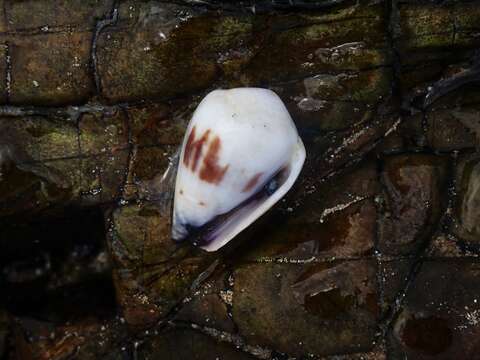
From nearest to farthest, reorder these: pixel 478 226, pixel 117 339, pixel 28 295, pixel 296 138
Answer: pixel 296 138 → pixel 478 226 → pixel 117 339 → pixel 28 295

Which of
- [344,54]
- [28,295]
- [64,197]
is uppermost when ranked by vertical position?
Answer: [344,54]

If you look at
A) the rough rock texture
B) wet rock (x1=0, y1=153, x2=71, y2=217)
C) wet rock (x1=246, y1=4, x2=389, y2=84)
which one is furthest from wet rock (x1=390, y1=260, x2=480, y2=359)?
wet rock (x1=0, y1=153, x2=71, y2=217)

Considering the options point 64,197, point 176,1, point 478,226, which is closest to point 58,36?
point 176,1

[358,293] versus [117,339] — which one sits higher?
[358,293]

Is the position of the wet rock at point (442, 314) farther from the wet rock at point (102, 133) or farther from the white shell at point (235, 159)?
the wet rock at point (102, 133)

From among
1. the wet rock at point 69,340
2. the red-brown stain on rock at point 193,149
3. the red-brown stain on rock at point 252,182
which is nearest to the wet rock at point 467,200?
the red-brown stain on rock at point 252,182

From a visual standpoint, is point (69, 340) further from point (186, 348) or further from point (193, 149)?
point (193, 149)

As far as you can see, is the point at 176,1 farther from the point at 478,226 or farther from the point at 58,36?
the point at 478,226
